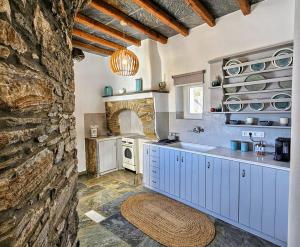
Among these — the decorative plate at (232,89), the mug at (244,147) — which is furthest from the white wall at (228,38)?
the mug at (244,147)

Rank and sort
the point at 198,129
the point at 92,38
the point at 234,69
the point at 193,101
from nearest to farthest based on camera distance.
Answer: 1. the point at 234,69
2. the point at 198,129
3. the point at 92,38
4. the point at 193,101

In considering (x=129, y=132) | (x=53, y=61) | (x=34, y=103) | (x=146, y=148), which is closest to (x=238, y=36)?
(x=146, y=148)

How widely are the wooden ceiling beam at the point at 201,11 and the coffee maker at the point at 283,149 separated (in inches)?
79.2

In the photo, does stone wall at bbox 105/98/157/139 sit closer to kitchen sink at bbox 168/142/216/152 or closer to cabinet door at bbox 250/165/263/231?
kitchen sink at bbox 168/142/216/152

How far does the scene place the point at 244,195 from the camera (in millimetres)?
2195

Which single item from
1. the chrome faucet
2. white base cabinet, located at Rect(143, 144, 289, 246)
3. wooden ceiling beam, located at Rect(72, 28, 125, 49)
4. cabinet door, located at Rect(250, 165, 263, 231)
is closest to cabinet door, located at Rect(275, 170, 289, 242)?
white base cabinet, located at Rect(143, 144, 289, 246)

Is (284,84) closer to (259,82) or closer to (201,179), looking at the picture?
(259,82)

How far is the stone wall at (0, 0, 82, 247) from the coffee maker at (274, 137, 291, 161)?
2341mm

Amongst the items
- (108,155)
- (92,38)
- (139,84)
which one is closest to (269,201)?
(139,84)

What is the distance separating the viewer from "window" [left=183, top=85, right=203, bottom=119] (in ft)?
11.2

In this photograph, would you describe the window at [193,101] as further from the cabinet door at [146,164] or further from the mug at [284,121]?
the mug at [284,121]

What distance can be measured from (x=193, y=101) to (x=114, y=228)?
2554 millimetres

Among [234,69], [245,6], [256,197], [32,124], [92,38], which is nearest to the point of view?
[32,124]

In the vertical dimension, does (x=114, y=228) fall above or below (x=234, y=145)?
below
